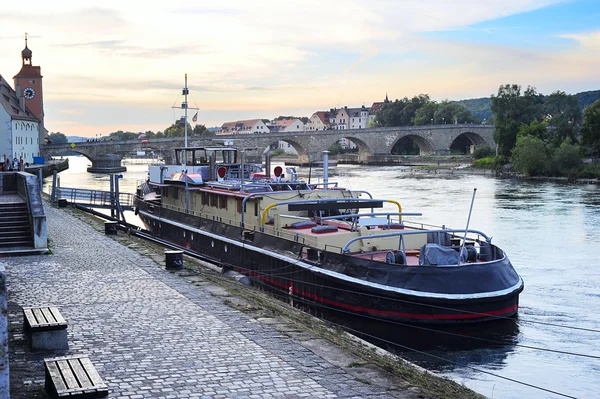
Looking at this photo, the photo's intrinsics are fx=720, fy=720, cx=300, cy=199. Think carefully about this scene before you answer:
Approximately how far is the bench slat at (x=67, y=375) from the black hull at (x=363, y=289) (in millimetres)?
8048

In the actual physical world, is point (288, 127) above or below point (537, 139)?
above

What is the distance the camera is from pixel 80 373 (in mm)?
7863

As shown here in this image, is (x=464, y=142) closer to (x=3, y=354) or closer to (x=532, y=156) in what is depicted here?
(x=532, y=156)

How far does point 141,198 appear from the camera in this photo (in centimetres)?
3306

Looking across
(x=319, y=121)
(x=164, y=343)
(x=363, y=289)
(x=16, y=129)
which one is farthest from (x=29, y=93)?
(x=319, y=121)

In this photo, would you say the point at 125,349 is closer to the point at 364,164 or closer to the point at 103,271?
the point at 103,271

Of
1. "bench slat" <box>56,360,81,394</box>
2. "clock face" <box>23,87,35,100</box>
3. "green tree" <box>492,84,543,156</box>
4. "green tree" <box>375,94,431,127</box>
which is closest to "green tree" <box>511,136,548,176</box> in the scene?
"green tree" <box>492,84,543,156</box>

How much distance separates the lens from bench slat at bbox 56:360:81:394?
300 inches

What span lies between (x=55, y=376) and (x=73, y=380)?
22 centimetres

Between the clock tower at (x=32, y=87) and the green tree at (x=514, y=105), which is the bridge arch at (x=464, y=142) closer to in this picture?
the green tree at (x=514, y=105)

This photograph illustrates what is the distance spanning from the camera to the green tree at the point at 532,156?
213 ft

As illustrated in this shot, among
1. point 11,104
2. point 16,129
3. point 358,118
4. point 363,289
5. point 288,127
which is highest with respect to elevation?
point 358,118

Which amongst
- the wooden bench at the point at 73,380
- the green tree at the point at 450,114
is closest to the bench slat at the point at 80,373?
the wooden bench at the point at 73,380

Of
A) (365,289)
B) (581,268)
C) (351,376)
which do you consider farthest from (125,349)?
(581,268)
